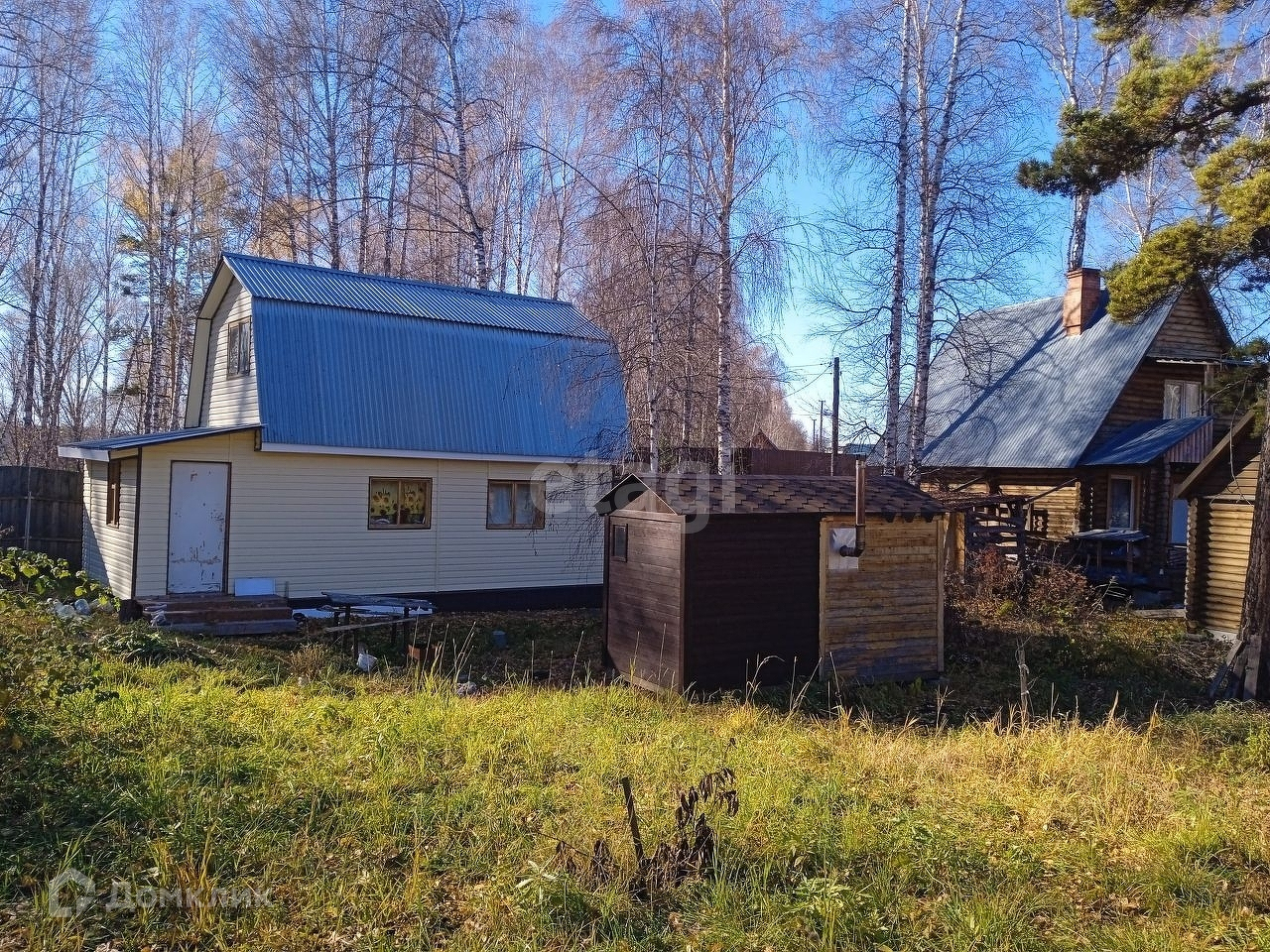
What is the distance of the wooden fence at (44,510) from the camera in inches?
695

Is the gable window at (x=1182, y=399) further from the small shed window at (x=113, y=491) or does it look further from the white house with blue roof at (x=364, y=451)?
the small shed window at (x=113, y=491)

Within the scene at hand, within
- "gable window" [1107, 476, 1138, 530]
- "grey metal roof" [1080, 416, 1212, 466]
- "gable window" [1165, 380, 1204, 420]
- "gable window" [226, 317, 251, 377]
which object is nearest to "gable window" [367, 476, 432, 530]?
"gable window" [226, 317, 251, 377]

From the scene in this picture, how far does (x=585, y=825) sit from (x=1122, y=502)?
19.4 metres

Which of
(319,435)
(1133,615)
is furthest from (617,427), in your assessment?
(1133,615)

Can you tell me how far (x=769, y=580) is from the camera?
10883 millimetres

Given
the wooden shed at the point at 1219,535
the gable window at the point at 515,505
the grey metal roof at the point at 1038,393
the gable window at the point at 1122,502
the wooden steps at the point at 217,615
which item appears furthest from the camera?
the grey metal roof at the point at 1038,393

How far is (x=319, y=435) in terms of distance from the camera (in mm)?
14789

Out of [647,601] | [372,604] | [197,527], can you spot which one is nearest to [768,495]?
[647,601]

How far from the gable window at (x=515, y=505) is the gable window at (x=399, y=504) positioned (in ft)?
4.05

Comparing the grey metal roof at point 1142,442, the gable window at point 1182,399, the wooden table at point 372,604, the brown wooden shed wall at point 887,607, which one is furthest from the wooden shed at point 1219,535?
the wooden table at point 372,604

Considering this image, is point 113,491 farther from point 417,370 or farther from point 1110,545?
point 1110,545

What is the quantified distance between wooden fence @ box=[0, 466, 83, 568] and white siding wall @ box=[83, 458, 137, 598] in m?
0.95

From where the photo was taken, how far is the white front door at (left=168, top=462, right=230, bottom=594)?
14.0m

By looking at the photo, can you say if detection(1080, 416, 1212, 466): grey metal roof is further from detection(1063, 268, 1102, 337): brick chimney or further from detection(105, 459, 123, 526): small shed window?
detection(105, 459, 123, 526): small shed window
